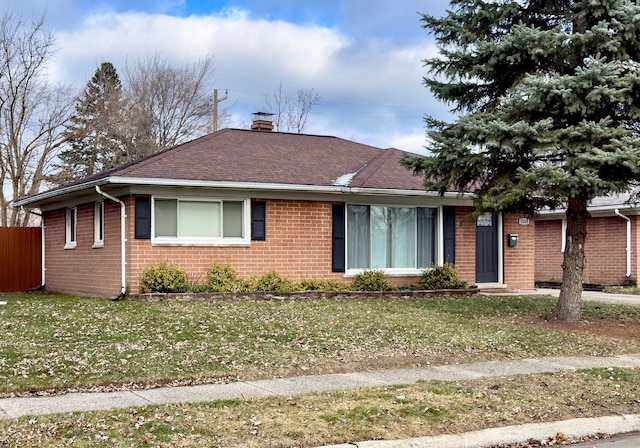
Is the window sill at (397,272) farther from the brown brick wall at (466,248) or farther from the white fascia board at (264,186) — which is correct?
the white fascia board at (264,186)

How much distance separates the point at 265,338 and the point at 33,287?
1408cm

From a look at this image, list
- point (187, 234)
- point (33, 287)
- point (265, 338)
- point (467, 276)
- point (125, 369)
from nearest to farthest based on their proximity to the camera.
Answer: point (125, 369) → point (265, 338) → point (187, 234) → point (467, 276) → point (33, 287)

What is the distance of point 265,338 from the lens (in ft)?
38.8

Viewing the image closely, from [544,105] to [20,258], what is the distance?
1704cm

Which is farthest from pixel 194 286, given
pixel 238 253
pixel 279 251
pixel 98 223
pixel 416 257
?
pixel 416 257

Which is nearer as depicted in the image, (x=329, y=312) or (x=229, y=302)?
(x=329, y=312)

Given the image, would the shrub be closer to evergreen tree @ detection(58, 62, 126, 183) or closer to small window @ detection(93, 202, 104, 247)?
small window @ detection(93, 202, 104, 247)

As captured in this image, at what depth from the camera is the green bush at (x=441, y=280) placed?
19.5m

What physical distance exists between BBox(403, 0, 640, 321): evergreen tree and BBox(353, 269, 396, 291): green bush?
4.25 m

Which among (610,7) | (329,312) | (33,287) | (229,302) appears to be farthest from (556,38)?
(33,287)

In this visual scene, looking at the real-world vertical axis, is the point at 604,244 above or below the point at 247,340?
above

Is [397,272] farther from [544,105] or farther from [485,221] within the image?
[544,105]

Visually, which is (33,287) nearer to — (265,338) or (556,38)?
(265,338)

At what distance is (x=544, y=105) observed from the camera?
13.2m
